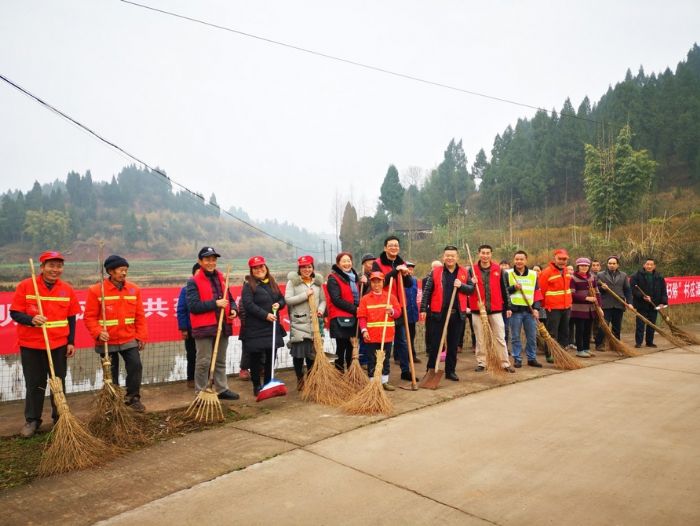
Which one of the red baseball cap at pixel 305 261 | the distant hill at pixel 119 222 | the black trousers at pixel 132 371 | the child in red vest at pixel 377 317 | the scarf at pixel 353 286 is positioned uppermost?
the distant hill at pixel 119 222

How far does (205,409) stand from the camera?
428 centimetres

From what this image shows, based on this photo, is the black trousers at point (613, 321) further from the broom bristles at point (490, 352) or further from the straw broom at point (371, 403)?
the straw broom at point (371, 403)

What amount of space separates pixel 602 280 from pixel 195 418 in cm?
704

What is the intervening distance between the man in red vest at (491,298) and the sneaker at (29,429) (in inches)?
196

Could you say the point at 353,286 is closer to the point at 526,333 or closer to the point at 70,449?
the point at 526,333

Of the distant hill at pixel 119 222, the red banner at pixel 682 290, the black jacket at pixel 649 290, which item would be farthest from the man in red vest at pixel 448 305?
the distant hill at pixel 119 222

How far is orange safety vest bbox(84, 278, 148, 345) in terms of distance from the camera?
448 cm

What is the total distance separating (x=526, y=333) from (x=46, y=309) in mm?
5926

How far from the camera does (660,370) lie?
6281 millimetres

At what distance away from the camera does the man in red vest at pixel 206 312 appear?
4852mm

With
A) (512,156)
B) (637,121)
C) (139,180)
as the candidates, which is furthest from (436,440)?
(139,180)

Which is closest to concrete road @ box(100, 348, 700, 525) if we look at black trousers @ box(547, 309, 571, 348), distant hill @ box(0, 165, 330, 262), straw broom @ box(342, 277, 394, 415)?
straw broom @ box(342, 277, 394, 415)

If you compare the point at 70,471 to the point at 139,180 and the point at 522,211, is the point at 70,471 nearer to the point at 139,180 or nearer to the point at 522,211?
the point at 522,211

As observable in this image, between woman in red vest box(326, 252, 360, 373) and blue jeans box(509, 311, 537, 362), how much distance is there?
2.63m
